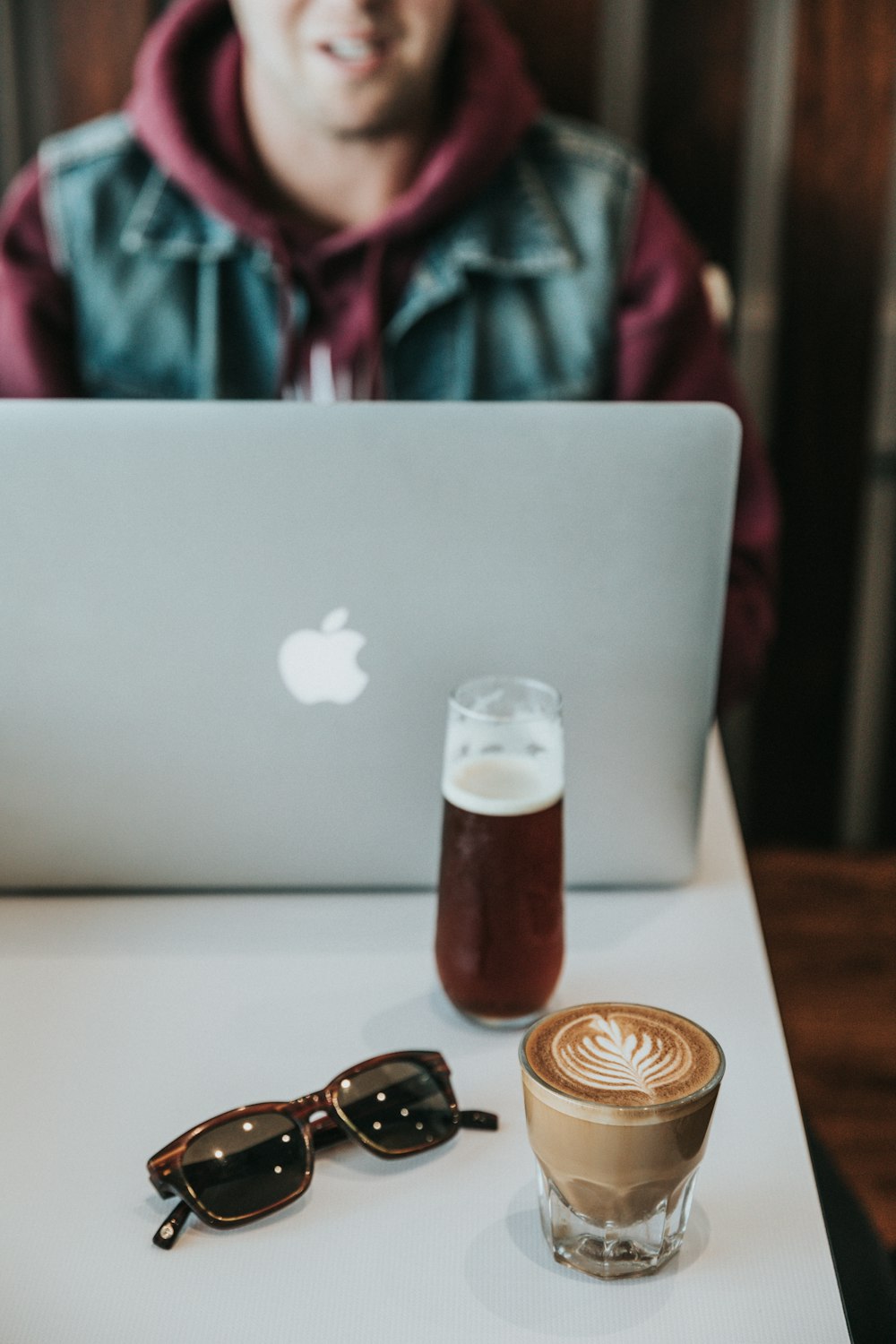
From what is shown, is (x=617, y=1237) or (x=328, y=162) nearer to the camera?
(x=617, y=1237)

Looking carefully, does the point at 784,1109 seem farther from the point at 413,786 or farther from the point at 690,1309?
the point at 413,786

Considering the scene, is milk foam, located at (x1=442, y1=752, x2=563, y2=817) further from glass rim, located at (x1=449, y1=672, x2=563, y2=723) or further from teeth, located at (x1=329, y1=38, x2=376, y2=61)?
teeth, located at (x1=329, y1=38, x2=376, y2=61)

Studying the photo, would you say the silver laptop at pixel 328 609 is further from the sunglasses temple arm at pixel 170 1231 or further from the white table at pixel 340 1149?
the sunglasses temple arm at pixel 170 1231

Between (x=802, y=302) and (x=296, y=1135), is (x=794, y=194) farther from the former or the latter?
(x=296, y=1135)

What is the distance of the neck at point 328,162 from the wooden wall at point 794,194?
301 mm

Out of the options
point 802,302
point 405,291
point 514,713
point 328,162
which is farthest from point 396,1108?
point 802,302

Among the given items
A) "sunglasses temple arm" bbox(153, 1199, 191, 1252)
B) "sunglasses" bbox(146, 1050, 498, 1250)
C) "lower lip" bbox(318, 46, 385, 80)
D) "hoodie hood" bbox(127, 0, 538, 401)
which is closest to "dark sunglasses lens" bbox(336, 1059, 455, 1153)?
"sunglasses" bbox(146, 1050, 498, 1250)

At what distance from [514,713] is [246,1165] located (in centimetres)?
31

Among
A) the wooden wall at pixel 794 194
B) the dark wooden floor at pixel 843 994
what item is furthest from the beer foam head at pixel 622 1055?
the wooden wall at pixel 794 194

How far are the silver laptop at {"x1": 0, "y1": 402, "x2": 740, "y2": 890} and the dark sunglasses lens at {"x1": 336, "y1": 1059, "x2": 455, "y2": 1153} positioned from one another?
0.69 ft

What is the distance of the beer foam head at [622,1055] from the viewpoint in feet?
1.98

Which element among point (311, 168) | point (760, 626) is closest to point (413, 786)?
point (760, 626)

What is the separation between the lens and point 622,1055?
627mm

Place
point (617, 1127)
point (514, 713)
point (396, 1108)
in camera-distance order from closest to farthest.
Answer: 1. point (617, 1127)
2. point (396, 1108)
3. point (514, 713)
